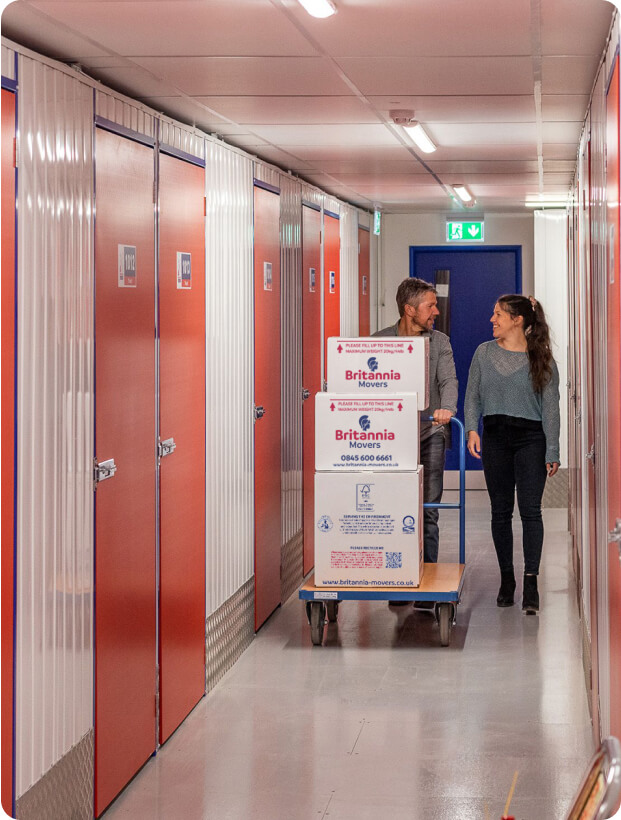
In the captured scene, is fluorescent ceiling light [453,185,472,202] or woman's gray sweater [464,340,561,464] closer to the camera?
woman's gray sweater [464,340,561,464]

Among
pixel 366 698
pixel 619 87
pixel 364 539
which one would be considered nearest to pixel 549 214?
pixel 364 539

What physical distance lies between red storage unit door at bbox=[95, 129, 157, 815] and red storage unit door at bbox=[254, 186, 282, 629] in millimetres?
1802

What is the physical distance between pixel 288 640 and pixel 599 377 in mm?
2916

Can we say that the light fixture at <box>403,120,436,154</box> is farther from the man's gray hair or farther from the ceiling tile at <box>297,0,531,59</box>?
the ceiling tile at <box>297,0,531,59</box>

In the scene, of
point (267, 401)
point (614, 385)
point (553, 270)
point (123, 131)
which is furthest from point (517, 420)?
point (553, 270)

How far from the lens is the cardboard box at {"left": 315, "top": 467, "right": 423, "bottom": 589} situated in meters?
5.71

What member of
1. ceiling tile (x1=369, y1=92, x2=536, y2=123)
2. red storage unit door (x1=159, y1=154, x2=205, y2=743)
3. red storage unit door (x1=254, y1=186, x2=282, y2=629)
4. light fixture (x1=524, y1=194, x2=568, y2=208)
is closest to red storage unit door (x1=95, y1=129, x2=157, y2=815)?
red storage unit door (x1=159, y1=154, x2=205, y2=743)

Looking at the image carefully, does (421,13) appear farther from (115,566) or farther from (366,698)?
(366,698)

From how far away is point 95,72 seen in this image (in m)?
3.85

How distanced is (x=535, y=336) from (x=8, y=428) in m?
3.89

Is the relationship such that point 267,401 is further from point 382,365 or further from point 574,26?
point 574,26

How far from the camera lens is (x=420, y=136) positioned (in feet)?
18.0

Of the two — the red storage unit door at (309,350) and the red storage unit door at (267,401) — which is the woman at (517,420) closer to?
the red storage unit door at (267,401)

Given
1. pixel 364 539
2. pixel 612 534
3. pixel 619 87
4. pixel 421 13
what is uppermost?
pixel 421 13
